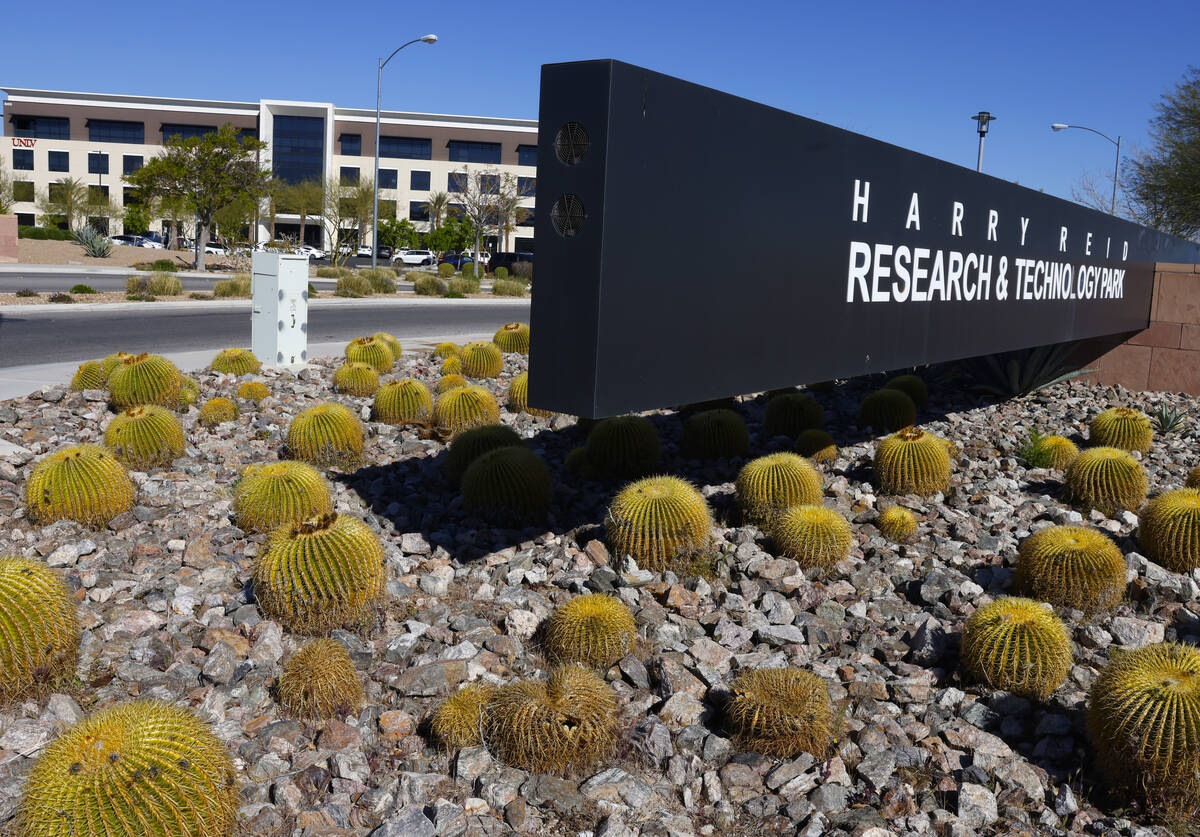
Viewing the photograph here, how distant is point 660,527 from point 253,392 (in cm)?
653

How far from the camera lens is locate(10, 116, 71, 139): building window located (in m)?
95.1

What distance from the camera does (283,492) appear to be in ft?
24.7

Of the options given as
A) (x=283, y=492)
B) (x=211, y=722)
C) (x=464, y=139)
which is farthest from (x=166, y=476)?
(x=464, y=139)

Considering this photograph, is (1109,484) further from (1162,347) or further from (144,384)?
(144,384)

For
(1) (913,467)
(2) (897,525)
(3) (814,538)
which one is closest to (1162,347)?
(1) (913,467)

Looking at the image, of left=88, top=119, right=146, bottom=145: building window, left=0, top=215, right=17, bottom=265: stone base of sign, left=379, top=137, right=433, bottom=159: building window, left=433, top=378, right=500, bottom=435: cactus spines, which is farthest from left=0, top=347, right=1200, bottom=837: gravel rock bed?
left=88, top=119, right=146, bottom=145: building window

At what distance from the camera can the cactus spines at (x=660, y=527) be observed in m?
7.29

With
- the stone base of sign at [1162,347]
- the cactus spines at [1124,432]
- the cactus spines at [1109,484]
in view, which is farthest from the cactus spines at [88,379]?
the stone base of sign at [1162,347]

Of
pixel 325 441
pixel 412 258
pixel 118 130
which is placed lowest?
pixel 325 441

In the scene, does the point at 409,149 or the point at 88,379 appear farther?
the point at 409,149

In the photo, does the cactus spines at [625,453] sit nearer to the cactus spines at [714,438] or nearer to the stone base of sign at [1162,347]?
the cactus spines at [714,438]

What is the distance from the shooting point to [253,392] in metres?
11.8

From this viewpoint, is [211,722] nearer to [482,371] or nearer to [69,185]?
[482,371]

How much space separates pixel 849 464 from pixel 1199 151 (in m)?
31.7
